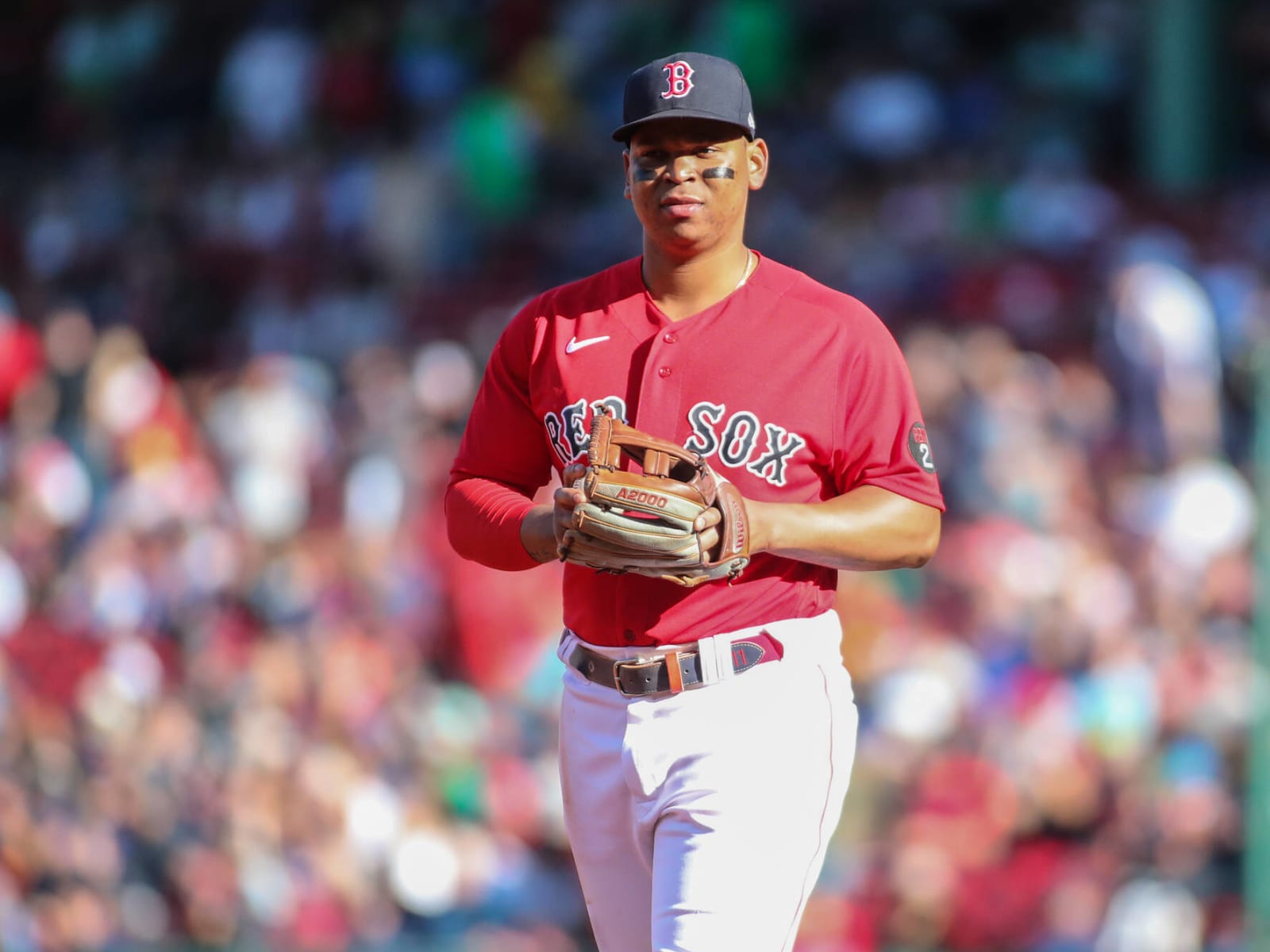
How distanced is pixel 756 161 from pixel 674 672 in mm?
835

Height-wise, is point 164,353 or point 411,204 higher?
point 411,204

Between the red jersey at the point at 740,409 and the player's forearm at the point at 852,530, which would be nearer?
the player's forearm at the point at 852,530

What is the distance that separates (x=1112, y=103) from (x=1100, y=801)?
468cm

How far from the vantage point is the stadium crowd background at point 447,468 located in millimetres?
6188

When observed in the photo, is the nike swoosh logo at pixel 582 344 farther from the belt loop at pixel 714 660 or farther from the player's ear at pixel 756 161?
the belt loop at pixel 714 660

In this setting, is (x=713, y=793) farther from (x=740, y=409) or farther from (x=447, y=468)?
(x=447, y=468)

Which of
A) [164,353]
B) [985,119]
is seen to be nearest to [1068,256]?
[985,119]

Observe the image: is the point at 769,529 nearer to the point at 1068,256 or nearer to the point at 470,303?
the point at 1068,256

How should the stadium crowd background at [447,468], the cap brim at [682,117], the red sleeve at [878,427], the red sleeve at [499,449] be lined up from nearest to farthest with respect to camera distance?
the cap brim at [682,117] < the red sleeve at [878,427] < the red sleeve at [499,449] < the stadium crowd background at [447,468]

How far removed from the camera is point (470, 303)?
372 inches

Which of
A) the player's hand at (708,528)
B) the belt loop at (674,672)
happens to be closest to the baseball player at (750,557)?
the belt loop at (674,672)

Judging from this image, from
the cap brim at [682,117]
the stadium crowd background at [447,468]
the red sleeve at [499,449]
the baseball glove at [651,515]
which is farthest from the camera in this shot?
the stadium crowd background at [447,468]

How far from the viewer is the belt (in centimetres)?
292

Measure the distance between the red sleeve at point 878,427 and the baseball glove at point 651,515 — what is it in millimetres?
306
